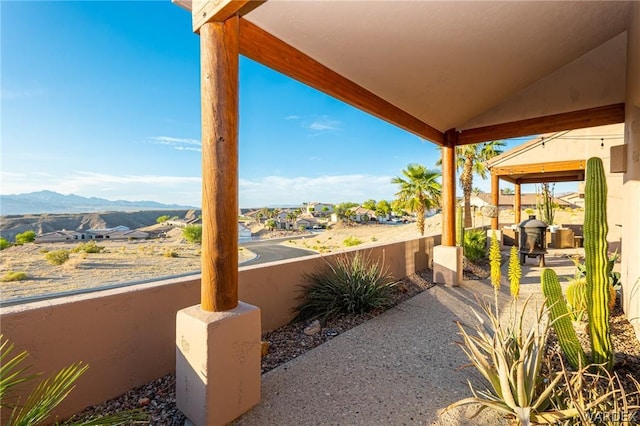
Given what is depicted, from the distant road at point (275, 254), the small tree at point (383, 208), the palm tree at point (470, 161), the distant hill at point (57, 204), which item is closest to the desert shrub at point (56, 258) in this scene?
the distant road at point (275, 254)

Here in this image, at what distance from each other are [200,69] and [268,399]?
8.87 feet

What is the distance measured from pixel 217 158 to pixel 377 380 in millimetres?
2426

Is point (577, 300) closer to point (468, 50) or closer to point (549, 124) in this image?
point (549, 124)

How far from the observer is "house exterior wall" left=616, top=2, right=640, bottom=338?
3.65 metres

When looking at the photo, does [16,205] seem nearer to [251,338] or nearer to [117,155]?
[117,155]

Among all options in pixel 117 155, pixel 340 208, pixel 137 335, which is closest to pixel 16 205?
pixel 117 155

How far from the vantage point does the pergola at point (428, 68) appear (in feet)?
7.54

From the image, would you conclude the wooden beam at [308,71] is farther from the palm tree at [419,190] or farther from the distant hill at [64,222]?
the distant hill at [64,222]

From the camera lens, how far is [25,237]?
3809 centimetres

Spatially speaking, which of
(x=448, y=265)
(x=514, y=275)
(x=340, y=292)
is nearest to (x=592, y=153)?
(x=448, y=265)

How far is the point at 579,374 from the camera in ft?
6.22

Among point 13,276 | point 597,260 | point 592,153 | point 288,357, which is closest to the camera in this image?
point 597,260

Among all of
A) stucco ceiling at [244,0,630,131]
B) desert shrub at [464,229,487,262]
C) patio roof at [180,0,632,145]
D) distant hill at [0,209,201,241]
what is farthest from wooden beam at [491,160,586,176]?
distant hill at [0,209,201,241]

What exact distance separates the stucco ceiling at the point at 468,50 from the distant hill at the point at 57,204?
72128mm
